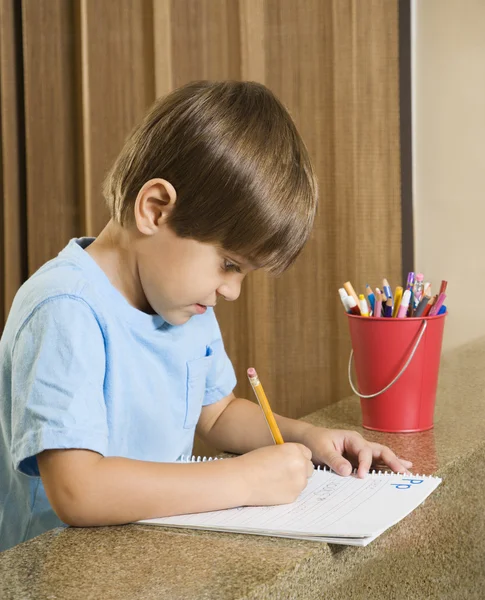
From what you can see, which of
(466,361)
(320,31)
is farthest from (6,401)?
(320,31)

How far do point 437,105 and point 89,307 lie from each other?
1.19 m

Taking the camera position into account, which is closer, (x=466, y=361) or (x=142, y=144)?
(x=142, y=144)

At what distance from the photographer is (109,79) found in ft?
6.12

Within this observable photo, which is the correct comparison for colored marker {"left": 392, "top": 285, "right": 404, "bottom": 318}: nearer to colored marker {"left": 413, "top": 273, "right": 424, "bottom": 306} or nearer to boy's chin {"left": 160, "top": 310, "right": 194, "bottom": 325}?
colored marker {"left": 413, "top": 273, "right": 424, "bottom": 306}

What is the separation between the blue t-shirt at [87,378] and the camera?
68 cm

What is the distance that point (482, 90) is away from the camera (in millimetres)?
1633

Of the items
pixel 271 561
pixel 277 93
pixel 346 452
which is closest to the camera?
pixel 271 561

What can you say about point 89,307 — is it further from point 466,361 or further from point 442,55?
point 442,55

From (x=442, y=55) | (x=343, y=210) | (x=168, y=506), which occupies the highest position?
(x=442, y=55)

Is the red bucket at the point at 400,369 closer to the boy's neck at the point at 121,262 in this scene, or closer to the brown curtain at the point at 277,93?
the boy's neck at the point at 121,262

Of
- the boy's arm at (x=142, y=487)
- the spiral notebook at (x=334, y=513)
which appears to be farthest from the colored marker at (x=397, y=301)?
the boy's arm at (x=142, y=487)

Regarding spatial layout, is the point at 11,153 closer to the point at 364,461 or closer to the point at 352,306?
the point at 352,306

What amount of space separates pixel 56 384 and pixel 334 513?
269mm

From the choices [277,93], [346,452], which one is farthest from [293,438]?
[277,93]
